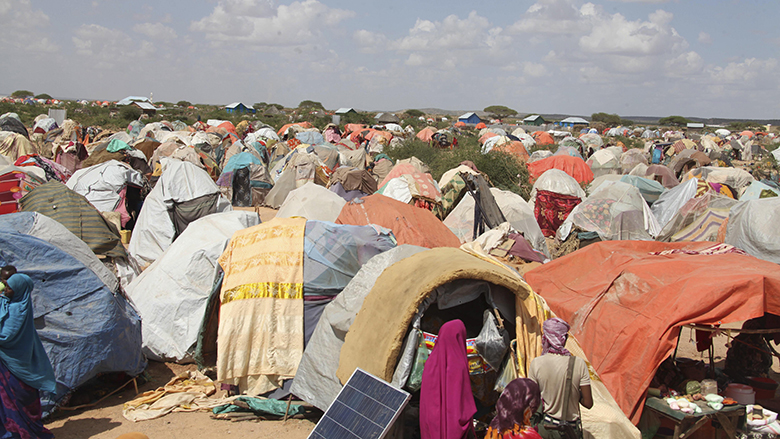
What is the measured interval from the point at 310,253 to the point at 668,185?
51.6 ft

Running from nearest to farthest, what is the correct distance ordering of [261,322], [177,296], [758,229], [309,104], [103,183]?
[261,322], [177,296], [758,229], [103,183], [309,104]

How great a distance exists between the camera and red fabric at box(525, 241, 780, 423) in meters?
4.88

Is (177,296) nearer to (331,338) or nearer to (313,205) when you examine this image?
(331,338)

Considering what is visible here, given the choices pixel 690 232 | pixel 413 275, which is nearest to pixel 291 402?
pixel 413 275

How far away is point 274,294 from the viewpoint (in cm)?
600

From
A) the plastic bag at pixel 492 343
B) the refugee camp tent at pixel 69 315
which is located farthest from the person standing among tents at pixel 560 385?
the refugee camp tent at pixel 69 315

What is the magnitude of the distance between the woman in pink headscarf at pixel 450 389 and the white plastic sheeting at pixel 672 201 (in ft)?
36.1

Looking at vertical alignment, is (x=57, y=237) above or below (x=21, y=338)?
above

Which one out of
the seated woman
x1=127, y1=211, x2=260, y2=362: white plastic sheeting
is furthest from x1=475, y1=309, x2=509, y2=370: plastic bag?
x1=127, y1=211, x2=260, y2=362: white plastic sheeting

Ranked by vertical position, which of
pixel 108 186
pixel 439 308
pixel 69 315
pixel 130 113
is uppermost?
pixel 130 113

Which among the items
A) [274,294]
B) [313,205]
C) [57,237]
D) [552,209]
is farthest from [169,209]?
[552,209]

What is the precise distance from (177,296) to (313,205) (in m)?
4.10

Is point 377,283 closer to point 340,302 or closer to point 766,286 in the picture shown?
point 340,302

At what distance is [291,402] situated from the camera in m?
5.75
